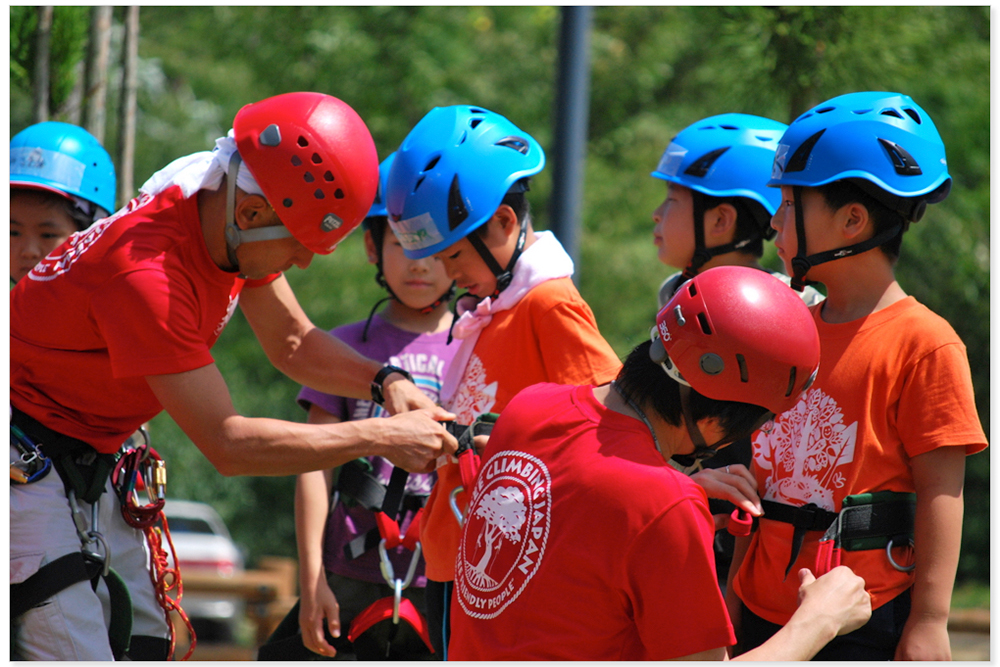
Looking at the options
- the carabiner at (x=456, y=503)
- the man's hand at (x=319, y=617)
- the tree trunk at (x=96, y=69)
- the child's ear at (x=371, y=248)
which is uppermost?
the tree trunk at (x=96, y=69)

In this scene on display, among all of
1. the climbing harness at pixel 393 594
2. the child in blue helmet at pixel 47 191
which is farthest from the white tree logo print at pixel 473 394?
the child in blue helmet at pixel 47 191

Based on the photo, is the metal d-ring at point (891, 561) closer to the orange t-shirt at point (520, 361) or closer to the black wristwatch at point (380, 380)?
the orange t-shirt at point (520, 361)

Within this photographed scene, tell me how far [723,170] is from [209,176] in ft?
6.60

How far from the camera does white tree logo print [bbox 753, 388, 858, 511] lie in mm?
3043

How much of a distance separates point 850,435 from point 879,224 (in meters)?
0.70

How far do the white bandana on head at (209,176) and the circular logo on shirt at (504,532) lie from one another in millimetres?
1365

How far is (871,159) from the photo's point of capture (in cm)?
314

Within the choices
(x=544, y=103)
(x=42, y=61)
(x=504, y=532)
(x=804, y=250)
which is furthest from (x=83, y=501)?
(x=544, y=103)

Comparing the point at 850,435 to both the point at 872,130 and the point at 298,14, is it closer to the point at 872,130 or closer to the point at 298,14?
the point at 872,130

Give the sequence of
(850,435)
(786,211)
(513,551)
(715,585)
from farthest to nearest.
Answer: (786,211) < (850,435) < (513,551) < (715,585)

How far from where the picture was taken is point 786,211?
3.30m

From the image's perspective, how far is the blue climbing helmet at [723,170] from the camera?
4.03 meters

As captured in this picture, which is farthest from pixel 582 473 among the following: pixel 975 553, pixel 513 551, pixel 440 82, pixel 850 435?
pixel 975 553

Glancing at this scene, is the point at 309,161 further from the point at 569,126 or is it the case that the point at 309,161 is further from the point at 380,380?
the point at 569,126
